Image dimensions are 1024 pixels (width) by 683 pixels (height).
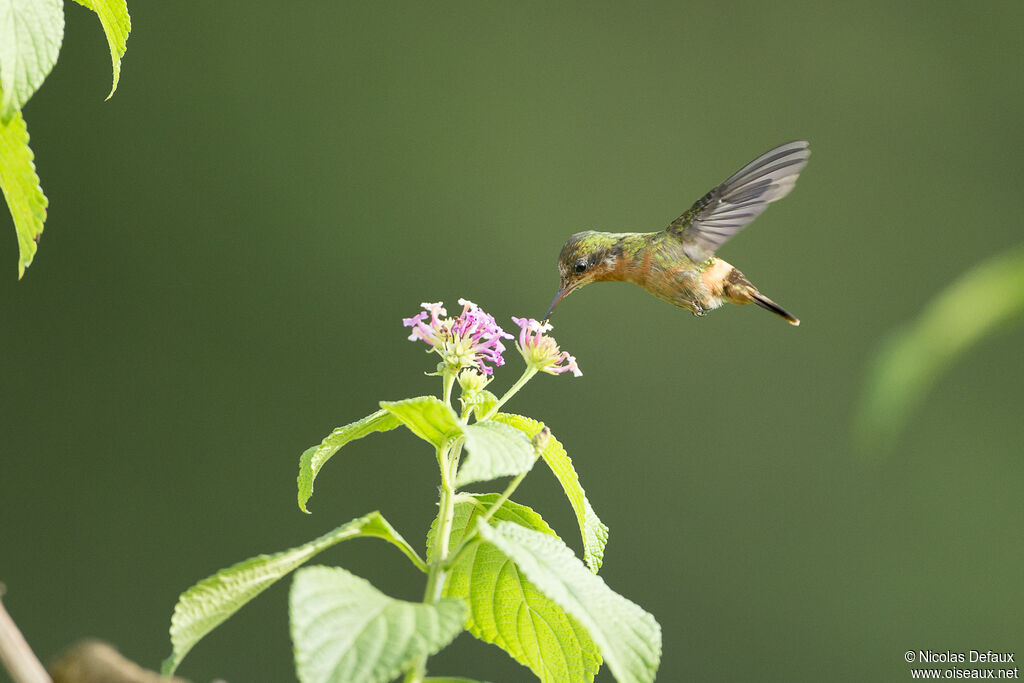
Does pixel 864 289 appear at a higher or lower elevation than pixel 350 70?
lower

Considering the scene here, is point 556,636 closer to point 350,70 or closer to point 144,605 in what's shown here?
point 144,605

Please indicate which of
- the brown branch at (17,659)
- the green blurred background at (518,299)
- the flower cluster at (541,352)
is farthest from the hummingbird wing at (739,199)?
the green blurred background at (518,299)

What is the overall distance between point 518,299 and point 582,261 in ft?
7.06

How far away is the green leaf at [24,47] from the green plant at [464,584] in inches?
8.1

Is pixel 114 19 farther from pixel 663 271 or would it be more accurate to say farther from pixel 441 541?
pixel 663 271

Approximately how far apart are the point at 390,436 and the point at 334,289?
0.53 m

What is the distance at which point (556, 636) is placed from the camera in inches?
23.0

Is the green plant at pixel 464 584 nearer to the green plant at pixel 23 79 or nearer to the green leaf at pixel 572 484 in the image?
the green leaf at pixel 572 484

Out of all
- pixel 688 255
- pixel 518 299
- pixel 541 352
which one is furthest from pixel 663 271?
pixel 518 299

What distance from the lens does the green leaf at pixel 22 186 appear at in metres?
0.48

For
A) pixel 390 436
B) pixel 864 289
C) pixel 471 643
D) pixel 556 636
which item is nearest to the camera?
pixel 556 636

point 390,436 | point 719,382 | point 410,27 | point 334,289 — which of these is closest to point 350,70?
point 410,27

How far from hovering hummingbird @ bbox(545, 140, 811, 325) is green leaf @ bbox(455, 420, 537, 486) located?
27.2 inches

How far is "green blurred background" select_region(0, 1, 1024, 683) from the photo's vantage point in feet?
10.3
